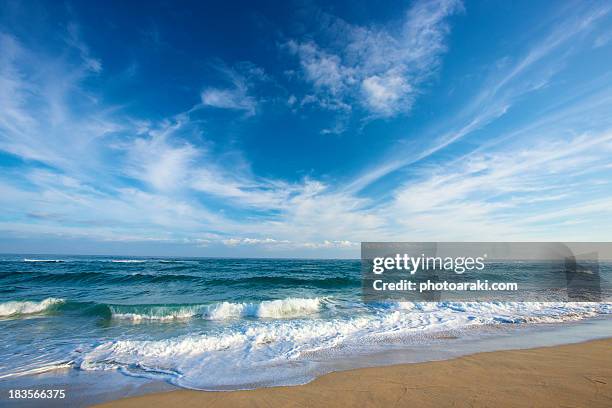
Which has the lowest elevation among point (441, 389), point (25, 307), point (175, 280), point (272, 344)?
point (175, 280)

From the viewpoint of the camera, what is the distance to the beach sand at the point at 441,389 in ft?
13.1

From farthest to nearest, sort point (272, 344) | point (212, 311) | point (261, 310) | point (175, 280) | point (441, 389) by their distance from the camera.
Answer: point (175, 280) → point (261, 310) → point (212, 311) → point (272, 344) → point (441, 389)

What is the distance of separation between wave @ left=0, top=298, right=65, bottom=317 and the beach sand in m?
10.5

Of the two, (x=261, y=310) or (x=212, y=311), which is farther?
(x=261, y=310)

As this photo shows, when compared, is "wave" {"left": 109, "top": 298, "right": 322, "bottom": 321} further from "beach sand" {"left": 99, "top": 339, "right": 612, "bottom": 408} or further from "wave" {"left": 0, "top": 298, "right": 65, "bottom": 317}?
"beach sand" {"left": 99, "top": 339, "right": 612, "bottom": 408}

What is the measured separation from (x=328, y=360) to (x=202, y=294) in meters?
12.0

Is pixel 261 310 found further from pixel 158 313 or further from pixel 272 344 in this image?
pixel 272 344

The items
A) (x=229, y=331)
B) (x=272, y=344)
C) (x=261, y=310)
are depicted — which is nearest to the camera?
(x=272, y=344)

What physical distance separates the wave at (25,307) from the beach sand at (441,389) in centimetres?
1055

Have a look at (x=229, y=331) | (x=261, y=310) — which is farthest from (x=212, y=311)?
(x=229, y=331)

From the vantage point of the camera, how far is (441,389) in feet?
14.3

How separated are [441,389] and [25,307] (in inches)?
595

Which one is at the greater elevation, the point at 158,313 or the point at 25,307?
the point at 158,313

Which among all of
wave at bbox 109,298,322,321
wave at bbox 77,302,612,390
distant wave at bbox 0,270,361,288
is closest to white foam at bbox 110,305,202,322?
wave at bbox 109,298,322,321
